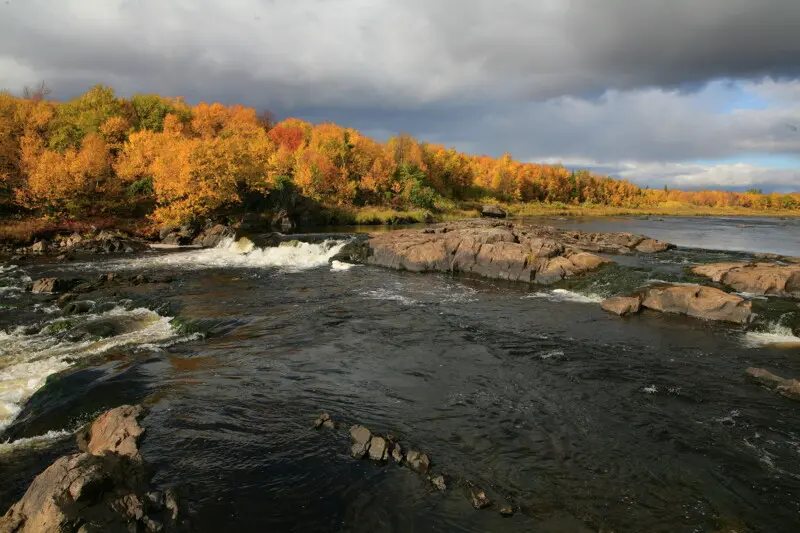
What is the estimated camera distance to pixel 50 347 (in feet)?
54.1

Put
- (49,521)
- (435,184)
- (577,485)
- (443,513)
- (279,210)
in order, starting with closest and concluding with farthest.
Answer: (49,521)
(443,513)
(577,485)
(279,210)
(435,184)

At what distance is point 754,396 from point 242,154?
182 feet

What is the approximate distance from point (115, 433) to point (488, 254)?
26.3 metres

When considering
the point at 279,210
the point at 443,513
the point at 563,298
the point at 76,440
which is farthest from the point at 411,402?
the point at 279,210

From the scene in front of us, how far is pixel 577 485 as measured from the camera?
9.35 meters

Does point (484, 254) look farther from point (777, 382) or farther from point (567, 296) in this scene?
point (777, 382)

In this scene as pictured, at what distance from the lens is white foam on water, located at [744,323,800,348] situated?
60.4ft

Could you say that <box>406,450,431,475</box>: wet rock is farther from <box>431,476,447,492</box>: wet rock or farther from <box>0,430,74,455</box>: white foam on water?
<box>0,430,74,455</box>: white foam on water

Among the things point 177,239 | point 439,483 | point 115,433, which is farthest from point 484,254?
point 177,239

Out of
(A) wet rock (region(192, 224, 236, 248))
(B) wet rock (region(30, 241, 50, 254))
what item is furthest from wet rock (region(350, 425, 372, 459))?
A: (B) wet rock (region(30, 241, 50, 254))

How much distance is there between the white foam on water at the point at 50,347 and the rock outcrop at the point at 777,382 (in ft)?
68.2

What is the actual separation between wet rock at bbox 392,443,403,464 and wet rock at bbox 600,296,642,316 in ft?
54.4

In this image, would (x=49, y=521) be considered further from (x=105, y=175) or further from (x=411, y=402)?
(x=105, y=175)

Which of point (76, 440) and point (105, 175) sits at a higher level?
point (105, 175)
